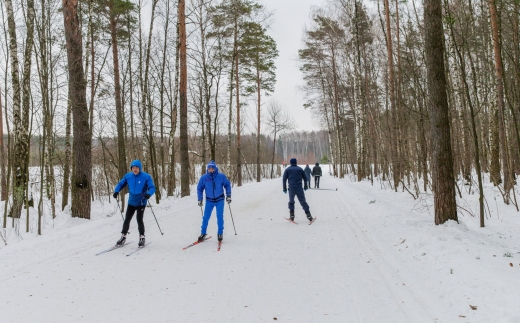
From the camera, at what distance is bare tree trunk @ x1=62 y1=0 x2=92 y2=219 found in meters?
9.03

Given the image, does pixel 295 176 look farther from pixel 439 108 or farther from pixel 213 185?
pixel 439 108

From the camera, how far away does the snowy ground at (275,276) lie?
3.43 metres

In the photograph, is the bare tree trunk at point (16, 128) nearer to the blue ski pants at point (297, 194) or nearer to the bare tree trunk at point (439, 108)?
the blue ski pants at point (297, 194)

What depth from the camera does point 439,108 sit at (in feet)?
22.0

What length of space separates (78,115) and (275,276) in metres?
8.06

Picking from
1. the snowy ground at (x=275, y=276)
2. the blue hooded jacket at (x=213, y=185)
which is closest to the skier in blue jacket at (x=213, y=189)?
the blue hooded jacket at (x=213, y=185)

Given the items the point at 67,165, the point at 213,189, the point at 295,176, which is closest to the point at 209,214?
the point at 213,189

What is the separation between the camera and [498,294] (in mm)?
3570

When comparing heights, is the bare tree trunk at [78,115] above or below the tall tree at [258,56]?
below

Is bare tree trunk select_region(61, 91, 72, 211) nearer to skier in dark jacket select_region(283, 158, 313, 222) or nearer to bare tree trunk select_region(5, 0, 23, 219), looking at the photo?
bare tree trunk select_region(5, 0, 23, 219)

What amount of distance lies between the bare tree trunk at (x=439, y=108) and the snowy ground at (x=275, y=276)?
64 cm

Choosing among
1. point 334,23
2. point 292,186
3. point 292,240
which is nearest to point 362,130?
point 334,23

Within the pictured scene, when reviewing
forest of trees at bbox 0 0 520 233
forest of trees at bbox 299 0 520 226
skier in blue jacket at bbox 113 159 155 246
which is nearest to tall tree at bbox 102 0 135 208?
forest of trees at bbox 0 0 520 233

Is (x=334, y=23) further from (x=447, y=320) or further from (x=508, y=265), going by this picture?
(x=447, y=320)
